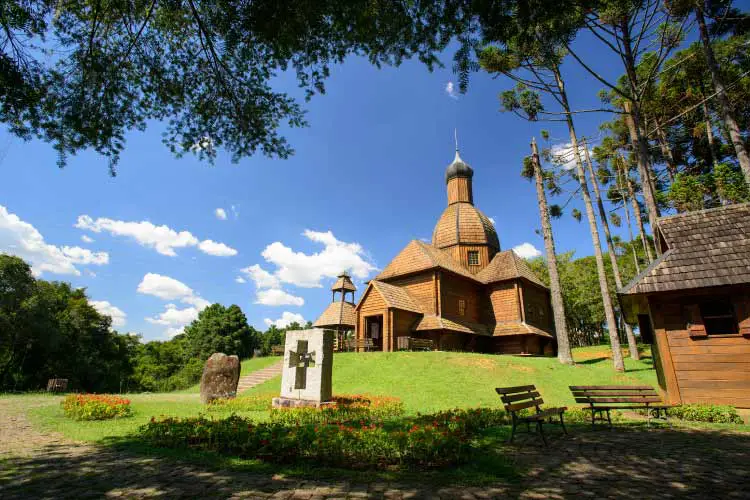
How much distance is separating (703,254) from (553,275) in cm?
1164

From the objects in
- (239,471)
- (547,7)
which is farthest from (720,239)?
(239,471)

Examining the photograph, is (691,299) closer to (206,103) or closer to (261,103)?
(261,103)

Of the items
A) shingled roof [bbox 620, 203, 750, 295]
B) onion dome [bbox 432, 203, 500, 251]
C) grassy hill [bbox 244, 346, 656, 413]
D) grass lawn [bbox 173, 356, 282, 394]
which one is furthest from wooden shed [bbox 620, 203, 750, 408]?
onion dome [bbox 432, 203, 500, 251]

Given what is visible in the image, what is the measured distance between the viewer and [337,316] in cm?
3269

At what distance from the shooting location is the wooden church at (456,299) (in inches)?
993

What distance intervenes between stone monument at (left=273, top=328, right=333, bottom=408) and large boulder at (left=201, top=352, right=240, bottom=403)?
262cm

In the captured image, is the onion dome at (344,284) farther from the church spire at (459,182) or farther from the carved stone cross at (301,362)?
the carved stone cross at (301,362)

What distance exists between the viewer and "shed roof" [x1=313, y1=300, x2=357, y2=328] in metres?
32.3

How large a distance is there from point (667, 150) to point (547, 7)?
27.6 m

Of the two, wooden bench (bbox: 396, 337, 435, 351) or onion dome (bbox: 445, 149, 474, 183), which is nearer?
wooden bench (bbox: 396, 337, 435, 351)

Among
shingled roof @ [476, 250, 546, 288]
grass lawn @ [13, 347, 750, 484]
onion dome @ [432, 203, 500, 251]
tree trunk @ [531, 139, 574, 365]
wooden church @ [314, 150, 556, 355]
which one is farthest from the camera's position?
onion dome @ [432, 203, 500, 251]

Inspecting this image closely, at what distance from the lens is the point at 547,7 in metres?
4.13

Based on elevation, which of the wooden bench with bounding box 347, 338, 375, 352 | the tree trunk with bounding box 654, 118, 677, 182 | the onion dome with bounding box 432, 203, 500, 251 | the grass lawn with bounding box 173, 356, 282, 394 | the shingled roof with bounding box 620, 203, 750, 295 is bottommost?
the grass lawn with bounding box 173, 356, 282, 394

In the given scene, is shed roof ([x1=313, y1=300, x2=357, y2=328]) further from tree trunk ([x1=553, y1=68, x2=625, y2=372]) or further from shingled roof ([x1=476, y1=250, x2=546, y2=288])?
Answer: tree trunk ([x1=553, y1=68, x2=625, y2=372])
